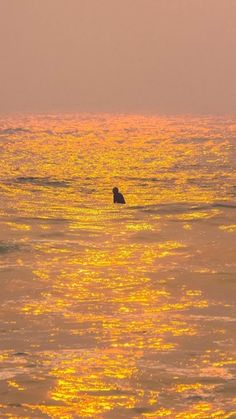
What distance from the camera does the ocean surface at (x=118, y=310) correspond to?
1353cm

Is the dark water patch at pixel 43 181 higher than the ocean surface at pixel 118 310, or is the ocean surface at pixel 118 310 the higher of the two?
the dark water patch at pixel 43 181

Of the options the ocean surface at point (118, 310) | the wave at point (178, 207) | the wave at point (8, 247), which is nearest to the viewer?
the ocean surface at point (118, 310)

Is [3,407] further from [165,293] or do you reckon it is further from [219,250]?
[219,250]

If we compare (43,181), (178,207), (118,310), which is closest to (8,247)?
(118,310)

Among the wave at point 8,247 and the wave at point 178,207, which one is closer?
the wave at point 8,247

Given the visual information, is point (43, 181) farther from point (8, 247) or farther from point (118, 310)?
point (118, 310)

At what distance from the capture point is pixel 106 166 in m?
71.2

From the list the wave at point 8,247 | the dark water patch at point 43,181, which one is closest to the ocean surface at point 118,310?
the wave at point 8,247


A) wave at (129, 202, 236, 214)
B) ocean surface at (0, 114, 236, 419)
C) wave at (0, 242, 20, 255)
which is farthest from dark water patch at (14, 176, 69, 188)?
wave at (0, 242, 20, 255)

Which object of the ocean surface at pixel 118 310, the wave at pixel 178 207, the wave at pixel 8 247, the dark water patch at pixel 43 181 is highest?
the dark water patch at pixel 43 181

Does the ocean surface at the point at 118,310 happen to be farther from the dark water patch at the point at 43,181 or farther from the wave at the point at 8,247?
the dark water patch at the point at 43,181

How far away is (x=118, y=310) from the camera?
18781 millimetres

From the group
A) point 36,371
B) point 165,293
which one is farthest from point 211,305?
point 36,371

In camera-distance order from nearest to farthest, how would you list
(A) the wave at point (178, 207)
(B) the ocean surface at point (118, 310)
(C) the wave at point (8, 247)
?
(B) the ocean surface at point (118, 310) < (C) the wave at point (8, 247) < (A) the wave at point (178, 207)
